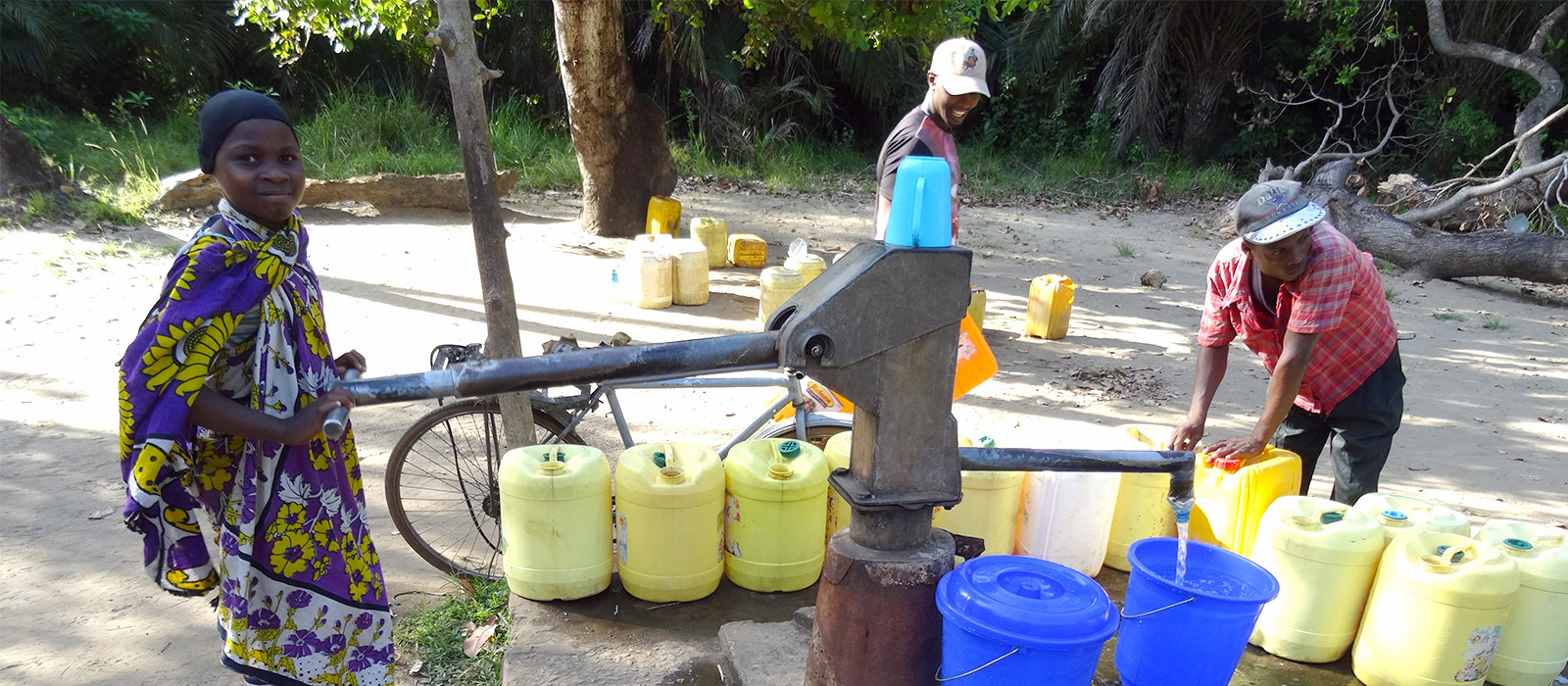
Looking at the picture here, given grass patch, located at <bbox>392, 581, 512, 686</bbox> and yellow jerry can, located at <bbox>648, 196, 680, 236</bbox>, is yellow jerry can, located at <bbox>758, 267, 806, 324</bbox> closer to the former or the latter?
yellow jerry can, located at <bbox>648, 196, 680, 236</bbox>

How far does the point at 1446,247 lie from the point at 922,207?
876 centimetres

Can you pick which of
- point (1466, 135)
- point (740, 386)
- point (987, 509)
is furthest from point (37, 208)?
point (1466, 135)

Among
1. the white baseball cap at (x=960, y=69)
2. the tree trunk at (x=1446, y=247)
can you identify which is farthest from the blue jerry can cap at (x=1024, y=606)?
the tree trunk at (x=1446, y=247)

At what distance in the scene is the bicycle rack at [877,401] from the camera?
1.37m

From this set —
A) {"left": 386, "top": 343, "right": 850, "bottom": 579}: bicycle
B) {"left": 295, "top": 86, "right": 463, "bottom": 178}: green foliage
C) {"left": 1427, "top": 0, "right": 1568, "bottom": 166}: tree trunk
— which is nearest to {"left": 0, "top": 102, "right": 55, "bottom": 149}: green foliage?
{"left": 295, "top": 86, "right": 463, "bottom": 178}: green foliage

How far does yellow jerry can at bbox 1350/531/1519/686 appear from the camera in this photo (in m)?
2.12

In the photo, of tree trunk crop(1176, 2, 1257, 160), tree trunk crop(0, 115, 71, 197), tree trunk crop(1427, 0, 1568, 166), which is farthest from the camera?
tree trunk crop(1176, 2, 1257, 160)

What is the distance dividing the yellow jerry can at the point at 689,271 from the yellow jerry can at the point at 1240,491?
4.13 m

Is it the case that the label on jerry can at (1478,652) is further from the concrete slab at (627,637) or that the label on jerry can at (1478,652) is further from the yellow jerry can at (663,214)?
the yellow jerry can at (663,214)

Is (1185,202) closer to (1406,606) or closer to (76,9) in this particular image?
(1406,606)

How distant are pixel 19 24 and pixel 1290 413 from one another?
1428 centimetres

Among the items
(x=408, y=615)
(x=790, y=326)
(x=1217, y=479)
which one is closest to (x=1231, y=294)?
(x=1217, y=479)

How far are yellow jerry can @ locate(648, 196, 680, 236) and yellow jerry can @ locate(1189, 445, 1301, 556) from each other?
577 centimetres

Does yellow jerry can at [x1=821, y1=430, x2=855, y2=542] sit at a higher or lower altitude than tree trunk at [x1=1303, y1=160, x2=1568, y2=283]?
lower
